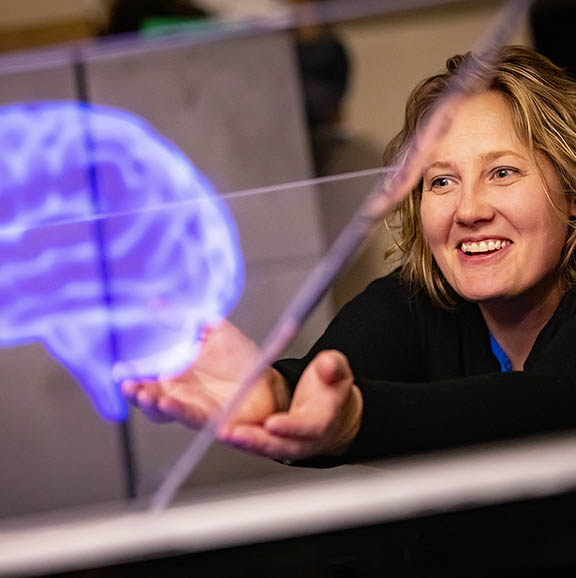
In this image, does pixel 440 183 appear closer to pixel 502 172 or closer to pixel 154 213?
pixel 502 172

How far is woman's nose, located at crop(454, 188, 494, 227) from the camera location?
0.64m

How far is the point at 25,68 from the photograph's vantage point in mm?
702

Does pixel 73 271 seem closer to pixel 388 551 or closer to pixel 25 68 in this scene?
pixel 25 68

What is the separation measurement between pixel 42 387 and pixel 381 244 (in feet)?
1.04

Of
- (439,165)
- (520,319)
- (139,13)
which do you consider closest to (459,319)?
(520,319)

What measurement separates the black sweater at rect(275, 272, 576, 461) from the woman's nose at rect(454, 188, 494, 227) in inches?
3.2

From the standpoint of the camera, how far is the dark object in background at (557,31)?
67 cm

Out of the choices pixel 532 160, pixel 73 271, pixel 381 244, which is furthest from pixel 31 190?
pixel 532 160

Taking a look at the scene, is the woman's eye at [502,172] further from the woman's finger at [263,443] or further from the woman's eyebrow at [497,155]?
the woman's finger at [263,443]

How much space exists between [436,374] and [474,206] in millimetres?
133

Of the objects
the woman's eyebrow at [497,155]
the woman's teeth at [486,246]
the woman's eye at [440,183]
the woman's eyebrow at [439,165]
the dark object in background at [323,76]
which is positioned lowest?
the woman's teeth at [486,246]

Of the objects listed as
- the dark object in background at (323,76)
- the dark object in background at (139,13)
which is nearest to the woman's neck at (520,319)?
the dark object in background at (323,76)

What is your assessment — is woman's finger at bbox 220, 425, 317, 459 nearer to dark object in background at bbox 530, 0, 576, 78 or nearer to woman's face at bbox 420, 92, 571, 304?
woman's face at bbox 420, 92, 571, 304

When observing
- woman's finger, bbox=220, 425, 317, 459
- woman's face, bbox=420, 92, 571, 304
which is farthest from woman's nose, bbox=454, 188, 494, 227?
woman's finger, bbox=220, 425, 317, 459
